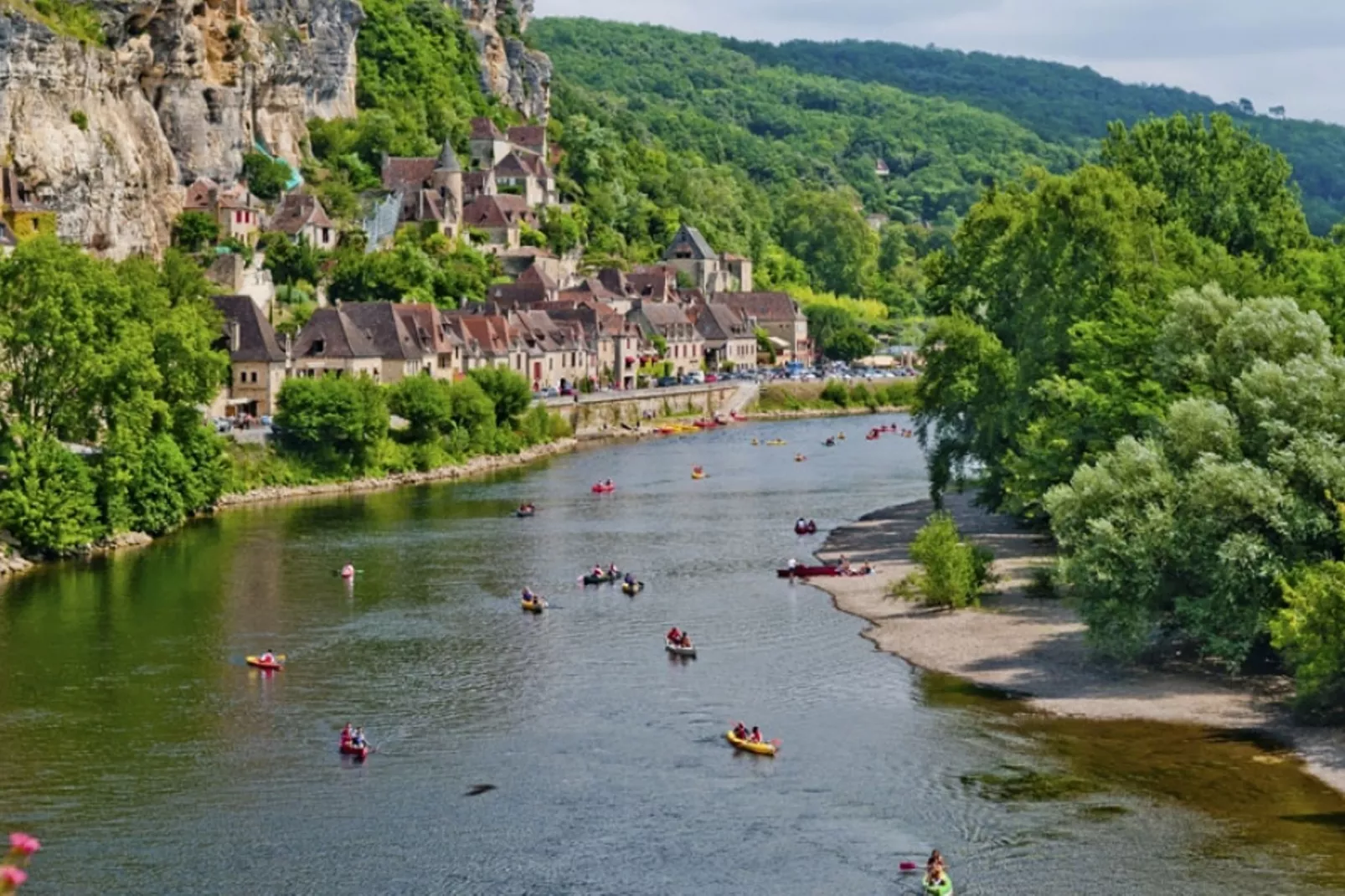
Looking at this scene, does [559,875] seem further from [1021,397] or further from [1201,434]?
[1021,397]

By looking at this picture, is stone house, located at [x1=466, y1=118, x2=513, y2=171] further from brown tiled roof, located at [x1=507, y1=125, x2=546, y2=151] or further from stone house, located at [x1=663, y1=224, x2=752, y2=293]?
stone house, located at [x1=663, y1=224, x2=752, y2=293]

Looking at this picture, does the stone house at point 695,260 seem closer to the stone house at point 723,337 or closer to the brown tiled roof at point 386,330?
the stone house at point 723,337

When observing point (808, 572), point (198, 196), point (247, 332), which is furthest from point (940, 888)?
point (198, 196)

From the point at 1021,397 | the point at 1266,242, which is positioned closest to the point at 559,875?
the point at 1021,397

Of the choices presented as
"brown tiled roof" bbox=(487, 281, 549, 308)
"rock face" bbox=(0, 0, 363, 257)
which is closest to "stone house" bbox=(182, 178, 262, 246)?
"rock face" bbox=(0, 0, 363, 257)

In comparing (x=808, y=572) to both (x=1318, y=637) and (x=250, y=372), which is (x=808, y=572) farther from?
(x=250, y=372)
